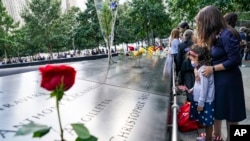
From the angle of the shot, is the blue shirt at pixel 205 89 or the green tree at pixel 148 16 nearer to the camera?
the blue shirt at pixel 205 89

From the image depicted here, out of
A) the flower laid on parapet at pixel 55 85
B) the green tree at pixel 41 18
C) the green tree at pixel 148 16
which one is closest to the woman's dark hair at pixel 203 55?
the flower laid on parapet at pixel 55 85

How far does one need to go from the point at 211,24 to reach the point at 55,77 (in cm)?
239

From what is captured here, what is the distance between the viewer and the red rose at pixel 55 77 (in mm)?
867

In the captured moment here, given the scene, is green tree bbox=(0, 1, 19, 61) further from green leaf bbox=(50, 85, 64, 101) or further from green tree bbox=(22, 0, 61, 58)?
green leaf bbox=(50, 85, 64, 101)

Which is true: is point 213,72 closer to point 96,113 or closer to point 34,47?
point 96,113

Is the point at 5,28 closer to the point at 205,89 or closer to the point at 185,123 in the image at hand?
the point at 185,123

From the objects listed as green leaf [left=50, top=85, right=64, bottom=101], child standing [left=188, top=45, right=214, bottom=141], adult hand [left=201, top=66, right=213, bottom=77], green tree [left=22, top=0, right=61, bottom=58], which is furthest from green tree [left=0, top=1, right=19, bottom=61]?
green leaf [left=50, top=85, right=64, bottom=101]

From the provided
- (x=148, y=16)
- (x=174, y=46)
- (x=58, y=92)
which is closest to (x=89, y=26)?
(x=148, y=16)

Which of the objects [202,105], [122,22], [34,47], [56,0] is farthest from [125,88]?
[34,47]

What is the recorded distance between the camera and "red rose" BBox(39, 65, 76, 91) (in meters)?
0.87

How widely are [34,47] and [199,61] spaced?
135ft

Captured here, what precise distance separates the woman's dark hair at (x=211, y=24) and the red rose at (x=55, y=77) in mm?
2355

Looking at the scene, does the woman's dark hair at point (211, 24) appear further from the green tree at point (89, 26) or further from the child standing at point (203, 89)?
the green tree at point (89, 26)

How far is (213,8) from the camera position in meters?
2.96
